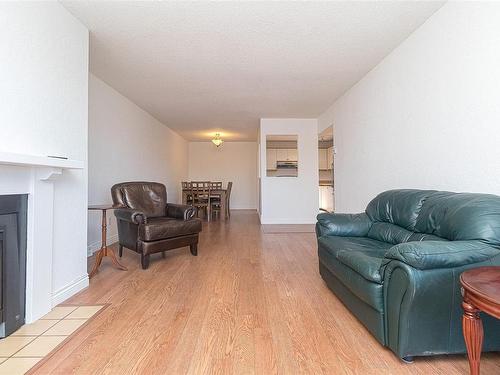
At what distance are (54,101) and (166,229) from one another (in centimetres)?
158

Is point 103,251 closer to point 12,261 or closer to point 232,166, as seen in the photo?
point 12,261

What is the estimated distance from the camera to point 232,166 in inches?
348

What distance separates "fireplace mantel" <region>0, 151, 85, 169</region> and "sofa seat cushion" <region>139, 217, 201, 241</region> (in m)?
1.02

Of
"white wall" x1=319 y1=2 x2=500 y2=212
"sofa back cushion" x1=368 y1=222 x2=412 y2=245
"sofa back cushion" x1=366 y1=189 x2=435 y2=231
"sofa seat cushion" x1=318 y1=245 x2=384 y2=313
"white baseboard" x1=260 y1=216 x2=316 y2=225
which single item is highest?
"white wall" x1=319 y1=2 x2=500 y2=212

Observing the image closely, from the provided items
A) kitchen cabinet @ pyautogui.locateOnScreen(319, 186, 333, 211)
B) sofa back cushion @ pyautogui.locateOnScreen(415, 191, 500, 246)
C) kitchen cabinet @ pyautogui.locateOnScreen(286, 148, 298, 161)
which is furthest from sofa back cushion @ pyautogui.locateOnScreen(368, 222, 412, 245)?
kitchen cabinet @ pyautogui.locateOnScreen(286, 148, 298, 161)

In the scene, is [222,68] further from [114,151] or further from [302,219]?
[302,219]

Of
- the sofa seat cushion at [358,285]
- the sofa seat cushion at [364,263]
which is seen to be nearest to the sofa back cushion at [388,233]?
the sofa seat cushion at [364,263]

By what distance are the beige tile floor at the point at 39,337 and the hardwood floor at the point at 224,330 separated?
0.09 meters

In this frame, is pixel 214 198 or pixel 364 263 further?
pixel 214 198

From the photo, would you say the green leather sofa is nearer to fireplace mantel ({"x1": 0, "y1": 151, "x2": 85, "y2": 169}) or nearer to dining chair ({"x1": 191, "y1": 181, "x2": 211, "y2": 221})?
fireplace mantel ({"x1": 0, "y1": 151, "x2": 85, "y2": 169})

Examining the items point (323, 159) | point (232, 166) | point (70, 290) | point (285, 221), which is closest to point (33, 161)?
point (70, 290)

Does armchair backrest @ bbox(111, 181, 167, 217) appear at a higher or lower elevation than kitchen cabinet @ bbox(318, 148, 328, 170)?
lower

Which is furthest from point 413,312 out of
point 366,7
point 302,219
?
point 302,219

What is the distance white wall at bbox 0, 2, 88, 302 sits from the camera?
5.18ft
